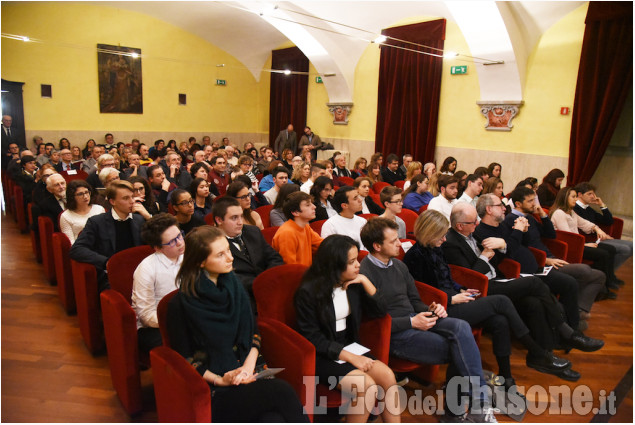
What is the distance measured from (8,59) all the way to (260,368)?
37.9 feet

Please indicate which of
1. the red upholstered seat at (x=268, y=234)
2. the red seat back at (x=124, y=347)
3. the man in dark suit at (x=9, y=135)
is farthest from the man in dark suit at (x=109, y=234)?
the man in dark suit at (x=9, y=135)

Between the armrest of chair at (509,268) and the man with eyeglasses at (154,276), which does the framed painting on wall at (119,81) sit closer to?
the man with eyeglasses at (154,276)

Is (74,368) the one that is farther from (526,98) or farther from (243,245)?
(526,98)

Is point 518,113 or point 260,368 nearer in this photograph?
point 260,368

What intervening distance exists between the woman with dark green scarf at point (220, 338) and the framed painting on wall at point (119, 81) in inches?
445

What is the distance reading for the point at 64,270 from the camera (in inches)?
130

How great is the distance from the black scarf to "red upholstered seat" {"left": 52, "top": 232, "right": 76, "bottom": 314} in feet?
6.05

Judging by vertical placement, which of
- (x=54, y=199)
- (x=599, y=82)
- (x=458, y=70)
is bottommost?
(x=54, y=199)

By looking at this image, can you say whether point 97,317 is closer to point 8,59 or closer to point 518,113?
point 518,113

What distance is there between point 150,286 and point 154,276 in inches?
2.2

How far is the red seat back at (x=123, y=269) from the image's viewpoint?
8.30 feet

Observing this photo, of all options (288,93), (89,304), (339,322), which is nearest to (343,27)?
(288,93)

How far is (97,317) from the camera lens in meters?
2.84

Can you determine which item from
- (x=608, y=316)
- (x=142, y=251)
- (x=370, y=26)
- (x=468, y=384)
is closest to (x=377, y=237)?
Result: (x=468, y=384)
